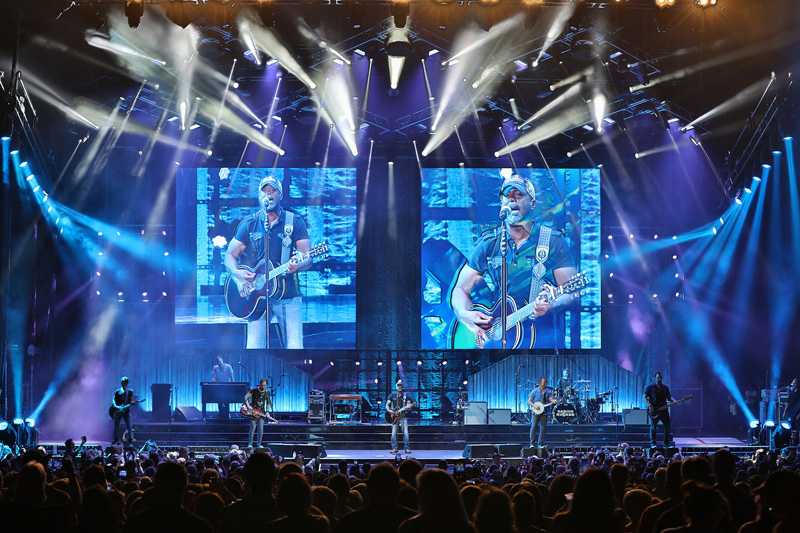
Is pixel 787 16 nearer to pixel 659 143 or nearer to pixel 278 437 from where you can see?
pixel 659 143

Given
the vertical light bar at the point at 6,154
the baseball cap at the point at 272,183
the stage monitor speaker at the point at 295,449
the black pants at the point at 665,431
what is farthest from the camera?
the baseball cap at the point at 272,183

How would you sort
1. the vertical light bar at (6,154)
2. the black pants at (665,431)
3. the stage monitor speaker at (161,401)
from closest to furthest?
A: the vertical light bar at (6,154) < the black pants at (665,431) < the stage monitor speaker at (161,401)

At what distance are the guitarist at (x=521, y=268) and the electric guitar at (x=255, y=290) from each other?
424 centimetres

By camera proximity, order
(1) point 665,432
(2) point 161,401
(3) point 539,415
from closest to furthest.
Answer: (1) point 665,432
(3) point 539,415
(2) point 161,401

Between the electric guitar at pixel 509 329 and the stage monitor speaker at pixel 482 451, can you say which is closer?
the stage monitor speaker at pixel 482 451

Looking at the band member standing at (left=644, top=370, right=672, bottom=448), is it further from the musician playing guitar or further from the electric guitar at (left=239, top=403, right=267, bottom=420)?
the musician playing guitar

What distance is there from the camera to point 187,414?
23.1 m

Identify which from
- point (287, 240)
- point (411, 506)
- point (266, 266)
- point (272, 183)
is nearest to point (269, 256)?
point (266, 266)

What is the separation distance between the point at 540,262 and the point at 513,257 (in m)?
0.65

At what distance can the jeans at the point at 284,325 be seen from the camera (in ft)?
75.9

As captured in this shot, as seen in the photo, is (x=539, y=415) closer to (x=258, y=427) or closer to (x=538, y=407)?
(x=538, y=407)

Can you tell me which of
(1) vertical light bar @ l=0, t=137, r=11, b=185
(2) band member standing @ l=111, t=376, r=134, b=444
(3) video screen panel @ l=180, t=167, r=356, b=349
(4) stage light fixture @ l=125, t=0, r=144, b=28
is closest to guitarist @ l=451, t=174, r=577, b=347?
(3) video screen panel @ l=180, t=167, r=356, b=349

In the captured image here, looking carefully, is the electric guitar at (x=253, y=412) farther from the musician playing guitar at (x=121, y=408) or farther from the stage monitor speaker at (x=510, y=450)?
the stage monitor speaker at (x=510, y=450)

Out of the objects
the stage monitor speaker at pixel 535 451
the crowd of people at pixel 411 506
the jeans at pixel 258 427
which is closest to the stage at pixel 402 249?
the jeans at pixel 258 427
